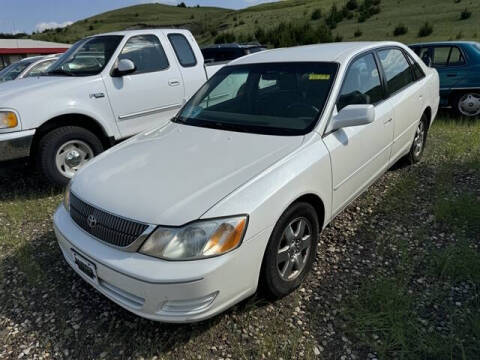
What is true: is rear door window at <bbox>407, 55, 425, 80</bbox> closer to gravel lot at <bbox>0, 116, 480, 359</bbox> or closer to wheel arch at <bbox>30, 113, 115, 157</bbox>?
gravel lot at <bbox>0, 116, 480, 359</bbox>

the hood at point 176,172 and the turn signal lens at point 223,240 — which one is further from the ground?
the hood at point 176,172

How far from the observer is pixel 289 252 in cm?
255

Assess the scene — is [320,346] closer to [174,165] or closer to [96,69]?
[174,165]

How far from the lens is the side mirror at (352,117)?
8.87 feet

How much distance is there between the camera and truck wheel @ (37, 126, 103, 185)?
4.35m

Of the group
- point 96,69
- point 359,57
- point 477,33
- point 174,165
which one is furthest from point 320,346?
point 477,33

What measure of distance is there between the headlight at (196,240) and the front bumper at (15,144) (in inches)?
116

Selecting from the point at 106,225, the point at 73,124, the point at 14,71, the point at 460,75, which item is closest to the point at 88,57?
the point at 73,124

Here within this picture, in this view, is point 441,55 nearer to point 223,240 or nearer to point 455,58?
point 455,58

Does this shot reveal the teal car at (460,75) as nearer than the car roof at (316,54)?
No

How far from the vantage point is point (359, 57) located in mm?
3422

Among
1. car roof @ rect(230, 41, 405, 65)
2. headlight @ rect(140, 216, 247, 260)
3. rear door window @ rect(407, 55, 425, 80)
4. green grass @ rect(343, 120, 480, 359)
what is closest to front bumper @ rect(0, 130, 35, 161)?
car roof @ rect(230, 41, 405, 65)

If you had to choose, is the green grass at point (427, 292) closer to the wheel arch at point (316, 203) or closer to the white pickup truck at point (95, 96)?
the wheel arch at point (316, 203)

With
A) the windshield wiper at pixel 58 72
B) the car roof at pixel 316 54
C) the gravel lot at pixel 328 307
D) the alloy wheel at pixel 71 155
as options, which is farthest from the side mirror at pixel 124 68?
the gravel lot at pixel 328 307
